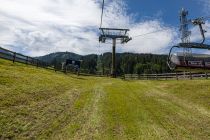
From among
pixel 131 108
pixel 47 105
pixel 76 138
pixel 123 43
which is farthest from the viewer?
pixel 123 43

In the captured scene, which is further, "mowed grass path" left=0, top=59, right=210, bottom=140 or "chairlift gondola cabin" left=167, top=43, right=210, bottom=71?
"chairlift gondola cabin" left=167, top=43, right=210, bottom=71

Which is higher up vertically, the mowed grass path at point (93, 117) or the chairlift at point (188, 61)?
the chairlift at point (188, 61)

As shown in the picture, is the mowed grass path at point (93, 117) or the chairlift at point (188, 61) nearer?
the mowed grass path at point (93, 117)

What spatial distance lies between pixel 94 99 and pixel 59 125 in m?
8.65

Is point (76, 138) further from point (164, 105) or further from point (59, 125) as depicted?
point (164, 105)

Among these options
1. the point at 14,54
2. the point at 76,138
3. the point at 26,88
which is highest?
the point at 14,54

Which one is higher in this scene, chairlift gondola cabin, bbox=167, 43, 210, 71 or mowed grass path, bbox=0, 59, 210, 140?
chairlift gondola cabin, bbox=167, 43, 210, 71

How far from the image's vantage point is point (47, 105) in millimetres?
18812

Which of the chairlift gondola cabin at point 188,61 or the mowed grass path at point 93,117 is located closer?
the mowed grass path at point 93,117

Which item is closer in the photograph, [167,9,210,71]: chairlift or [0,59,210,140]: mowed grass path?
[0,59,210,140]: mowed grass path

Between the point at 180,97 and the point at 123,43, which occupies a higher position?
the point at 123,43

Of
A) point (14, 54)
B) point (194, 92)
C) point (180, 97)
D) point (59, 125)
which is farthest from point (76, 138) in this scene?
point (14, 54)

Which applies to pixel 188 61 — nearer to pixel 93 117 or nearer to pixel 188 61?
pixel 188 61

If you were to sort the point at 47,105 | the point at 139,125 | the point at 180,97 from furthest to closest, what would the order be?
the point at 180,97 → the point at 47,105 → the point at 139,125
